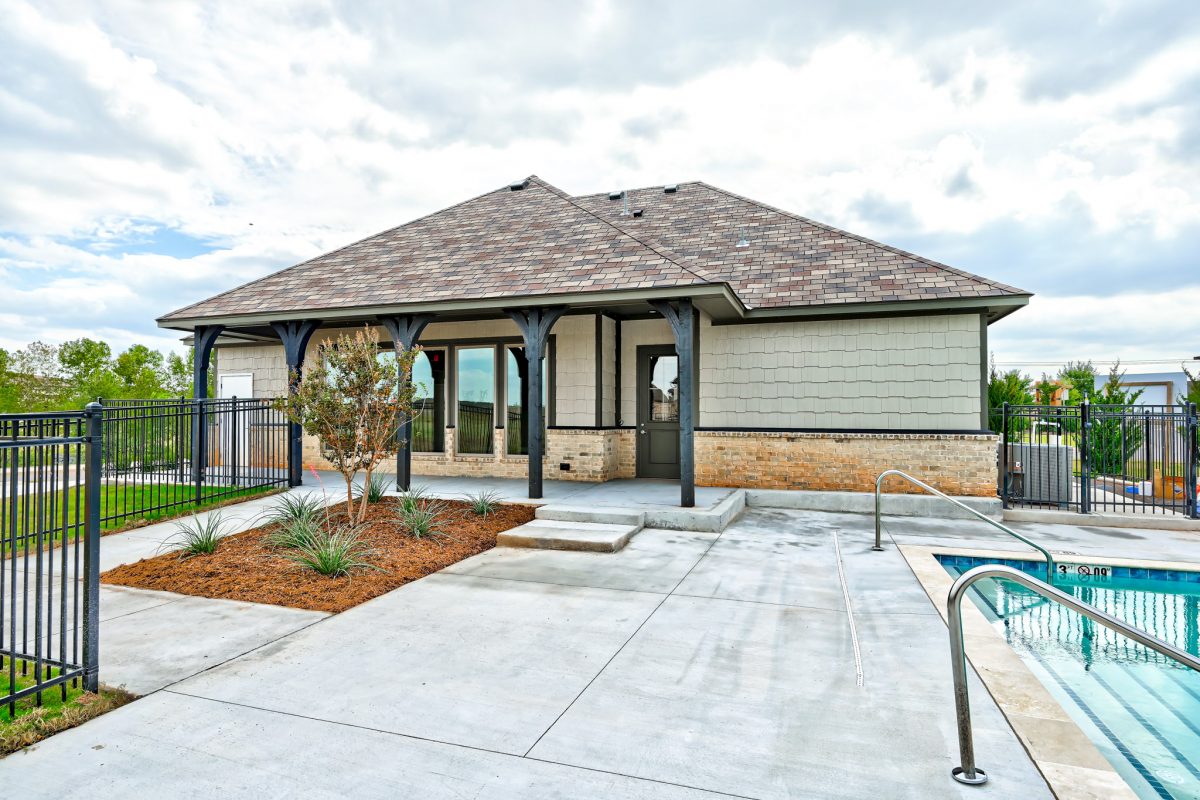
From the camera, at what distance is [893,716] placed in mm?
3223

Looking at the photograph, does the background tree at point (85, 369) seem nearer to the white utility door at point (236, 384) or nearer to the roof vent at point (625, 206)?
the white utility door at point (236, 384)

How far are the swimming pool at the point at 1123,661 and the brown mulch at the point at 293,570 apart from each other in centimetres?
519

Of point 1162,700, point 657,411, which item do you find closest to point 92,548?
point 1162,700

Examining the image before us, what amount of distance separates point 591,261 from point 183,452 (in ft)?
23.5

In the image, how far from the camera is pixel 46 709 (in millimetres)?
3211

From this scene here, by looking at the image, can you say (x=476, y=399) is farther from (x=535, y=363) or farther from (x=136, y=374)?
(x=136, y=374)

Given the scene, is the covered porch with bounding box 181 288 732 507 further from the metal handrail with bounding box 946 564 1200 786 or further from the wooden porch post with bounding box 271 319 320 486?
the metal handrail with bounding box 946 564 1200 786

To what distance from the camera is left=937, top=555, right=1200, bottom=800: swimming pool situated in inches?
122

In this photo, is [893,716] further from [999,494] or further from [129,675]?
[999,494]

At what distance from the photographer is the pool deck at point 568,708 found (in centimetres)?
263

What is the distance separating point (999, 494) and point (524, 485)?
337 inches

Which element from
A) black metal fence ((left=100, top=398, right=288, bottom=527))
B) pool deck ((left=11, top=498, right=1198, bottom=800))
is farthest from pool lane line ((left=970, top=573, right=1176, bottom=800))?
black metal fence ((left=100, top=398, right=288, bottom=527))

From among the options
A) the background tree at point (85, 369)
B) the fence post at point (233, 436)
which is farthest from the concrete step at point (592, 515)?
the background tree at point (85, 369)

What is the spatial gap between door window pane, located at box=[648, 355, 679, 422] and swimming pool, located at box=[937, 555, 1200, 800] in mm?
5612
